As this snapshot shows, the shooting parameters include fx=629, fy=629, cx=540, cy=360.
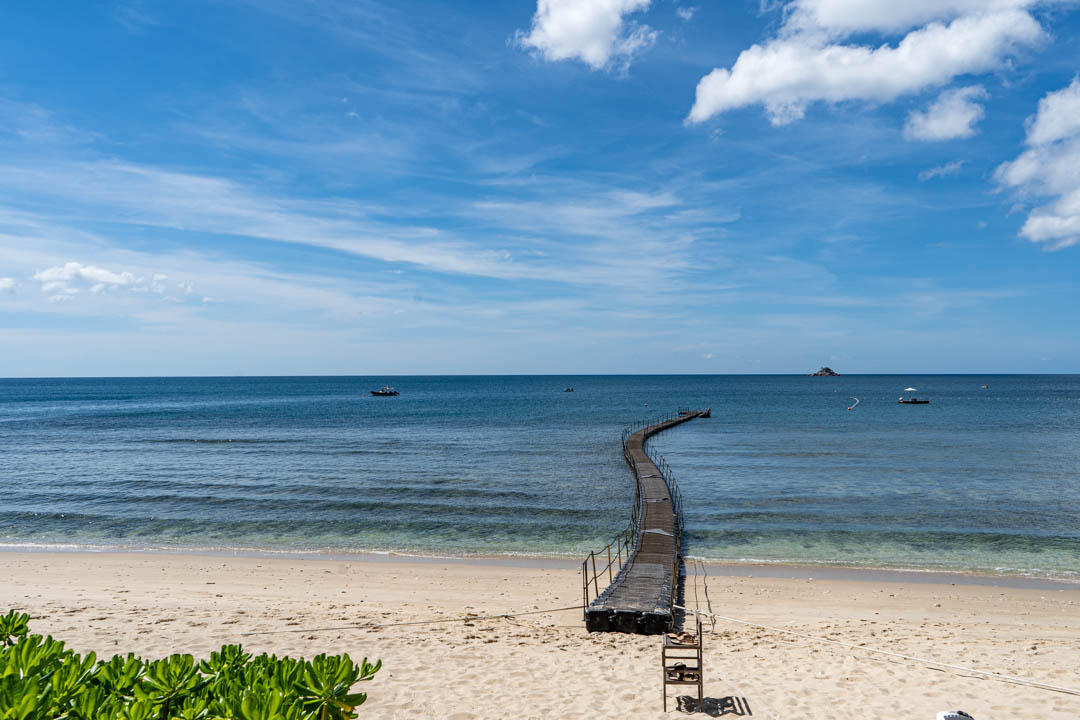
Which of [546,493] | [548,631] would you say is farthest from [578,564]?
[546,493]

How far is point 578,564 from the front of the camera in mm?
19891

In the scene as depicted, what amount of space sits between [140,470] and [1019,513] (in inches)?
1758

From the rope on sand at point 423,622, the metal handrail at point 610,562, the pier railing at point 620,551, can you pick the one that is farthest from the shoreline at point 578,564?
the rope on sand at point 423,622

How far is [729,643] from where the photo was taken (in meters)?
13.0

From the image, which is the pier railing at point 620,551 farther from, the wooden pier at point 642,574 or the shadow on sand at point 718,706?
the shadow on sand at point 718,706

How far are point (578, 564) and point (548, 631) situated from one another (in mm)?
6217

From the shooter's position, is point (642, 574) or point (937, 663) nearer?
point (937, 663)

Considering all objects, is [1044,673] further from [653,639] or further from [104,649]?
[104,649]

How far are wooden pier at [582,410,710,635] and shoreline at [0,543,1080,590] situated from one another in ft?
3.77

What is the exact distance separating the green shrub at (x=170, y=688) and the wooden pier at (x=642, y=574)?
9.92 meters

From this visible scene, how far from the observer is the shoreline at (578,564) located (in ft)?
59.3

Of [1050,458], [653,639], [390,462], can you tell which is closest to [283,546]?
[653,639]

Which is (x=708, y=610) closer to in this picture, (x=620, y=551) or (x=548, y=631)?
(x=548, y=631)

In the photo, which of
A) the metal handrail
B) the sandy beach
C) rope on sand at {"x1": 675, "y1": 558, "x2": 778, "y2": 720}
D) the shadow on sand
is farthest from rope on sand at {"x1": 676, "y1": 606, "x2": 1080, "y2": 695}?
the shadow on sand
